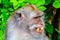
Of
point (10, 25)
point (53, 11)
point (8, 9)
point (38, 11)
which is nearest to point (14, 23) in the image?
point (10, 25)

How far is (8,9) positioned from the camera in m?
3.65

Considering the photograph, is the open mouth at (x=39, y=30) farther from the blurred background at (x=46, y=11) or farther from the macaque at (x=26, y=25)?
the blurred background at (x=46, y=11)

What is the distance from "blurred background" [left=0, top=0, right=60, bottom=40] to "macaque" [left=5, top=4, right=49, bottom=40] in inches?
8.0

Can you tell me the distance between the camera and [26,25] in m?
3.07

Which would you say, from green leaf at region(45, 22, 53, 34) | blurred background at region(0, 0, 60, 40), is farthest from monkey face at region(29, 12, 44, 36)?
green leaf at region(45, 22, 53, 34)

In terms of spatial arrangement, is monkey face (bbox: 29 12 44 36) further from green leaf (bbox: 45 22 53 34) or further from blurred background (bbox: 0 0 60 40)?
green leaf (bbox: 45 22 53 34)

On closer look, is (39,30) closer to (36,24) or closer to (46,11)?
(36,24)

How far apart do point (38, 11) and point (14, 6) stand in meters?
0.36

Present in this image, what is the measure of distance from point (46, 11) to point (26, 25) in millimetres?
825

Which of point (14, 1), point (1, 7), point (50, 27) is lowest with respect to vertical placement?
point (50, 27)

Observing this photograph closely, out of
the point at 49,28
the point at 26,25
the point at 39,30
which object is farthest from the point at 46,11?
the point at 39,30

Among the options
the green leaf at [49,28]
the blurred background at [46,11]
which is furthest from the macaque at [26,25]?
the green leaf at [49,28]

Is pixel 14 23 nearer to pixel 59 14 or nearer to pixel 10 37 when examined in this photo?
pixel 10 37

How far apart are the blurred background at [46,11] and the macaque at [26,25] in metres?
0.20
